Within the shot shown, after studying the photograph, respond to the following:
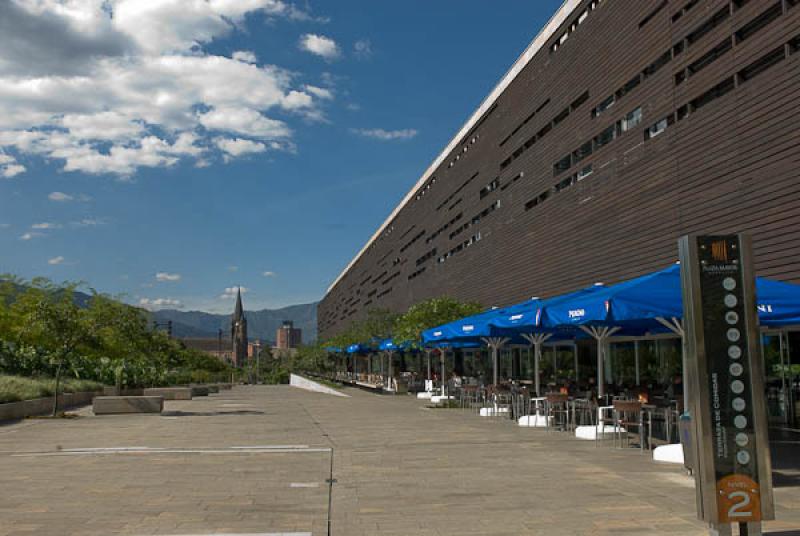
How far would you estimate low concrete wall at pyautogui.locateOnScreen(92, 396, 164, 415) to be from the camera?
22.8 m

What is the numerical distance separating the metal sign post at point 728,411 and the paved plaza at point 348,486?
76 cm

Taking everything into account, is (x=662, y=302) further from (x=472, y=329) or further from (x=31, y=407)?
(x=31, y=407)

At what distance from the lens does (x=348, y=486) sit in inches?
358

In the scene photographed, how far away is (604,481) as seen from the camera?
30.5 feet

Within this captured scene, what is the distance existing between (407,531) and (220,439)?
8971 millimetres

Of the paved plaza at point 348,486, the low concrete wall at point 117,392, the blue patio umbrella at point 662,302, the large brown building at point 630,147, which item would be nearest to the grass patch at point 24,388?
the low concrete wall at point 117,392

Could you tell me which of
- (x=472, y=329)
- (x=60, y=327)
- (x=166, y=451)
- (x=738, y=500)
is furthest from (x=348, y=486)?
(x=60, y=327)

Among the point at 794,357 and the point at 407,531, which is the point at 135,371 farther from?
the point at 407,531

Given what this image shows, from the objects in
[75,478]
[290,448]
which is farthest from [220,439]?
[75,478]

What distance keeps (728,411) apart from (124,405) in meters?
20.7

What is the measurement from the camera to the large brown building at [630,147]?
17359 millimetres

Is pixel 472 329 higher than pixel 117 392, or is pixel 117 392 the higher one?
pixel 472 329

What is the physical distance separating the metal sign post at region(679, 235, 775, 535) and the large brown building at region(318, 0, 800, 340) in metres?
11.6

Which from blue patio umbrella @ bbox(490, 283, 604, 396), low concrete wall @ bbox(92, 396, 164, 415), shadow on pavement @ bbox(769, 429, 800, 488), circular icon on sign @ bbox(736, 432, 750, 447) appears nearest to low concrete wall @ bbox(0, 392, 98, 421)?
low concrete wall @ bbox(92, 396, 164, 415)
